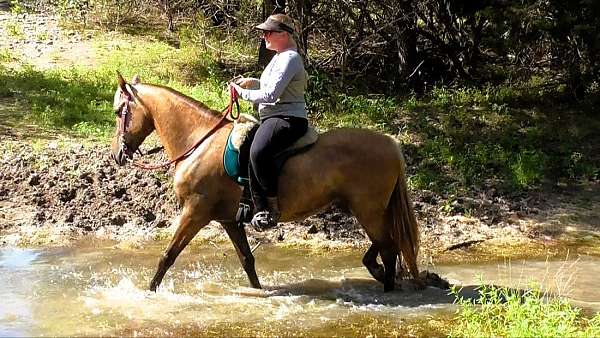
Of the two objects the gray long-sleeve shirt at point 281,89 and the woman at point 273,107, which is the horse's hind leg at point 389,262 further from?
the gray long-sleeve shirt at point 281,89

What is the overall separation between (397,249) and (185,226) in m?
2.01

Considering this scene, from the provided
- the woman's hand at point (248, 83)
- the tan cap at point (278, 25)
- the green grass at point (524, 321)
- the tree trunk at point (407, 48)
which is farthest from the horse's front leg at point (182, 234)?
the tree trunk at point (407, 48)

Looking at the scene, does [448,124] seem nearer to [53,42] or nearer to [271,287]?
[271,287]

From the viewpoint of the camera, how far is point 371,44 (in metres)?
14.7

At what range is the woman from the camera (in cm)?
668

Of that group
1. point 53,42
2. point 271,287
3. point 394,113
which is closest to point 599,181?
point 394,113

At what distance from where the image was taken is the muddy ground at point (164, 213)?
9.41 metres

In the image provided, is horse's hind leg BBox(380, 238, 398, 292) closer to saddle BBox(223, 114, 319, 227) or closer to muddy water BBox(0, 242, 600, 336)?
muddy water BBox(0, 242, 600, 336)

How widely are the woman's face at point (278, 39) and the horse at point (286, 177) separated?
951mm

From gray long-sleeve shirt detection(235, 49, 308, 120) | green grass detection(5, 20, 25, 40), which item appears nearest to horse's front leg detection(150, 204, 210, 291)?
gray long-sleeve shirt detection(235, 49, 308, 120)

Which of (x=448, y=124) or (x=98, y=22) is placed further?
(x=98, y=22)

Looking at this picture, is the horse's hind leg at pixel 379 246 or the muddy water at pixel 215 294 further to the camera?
the horse's hind leg at pixel 379 246

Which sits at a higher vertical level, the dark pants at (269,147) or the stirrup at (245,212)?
the dark pants at (269,147)

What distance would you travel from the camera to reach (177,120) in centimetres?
749
